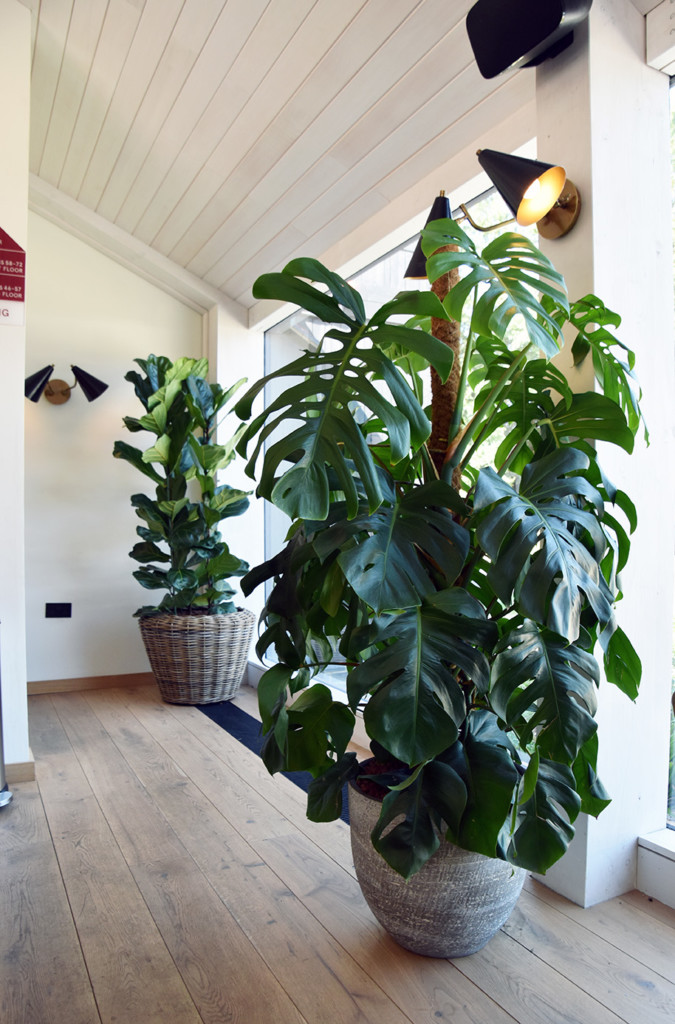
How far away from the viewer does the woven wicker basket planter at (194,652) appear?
12.2 feet

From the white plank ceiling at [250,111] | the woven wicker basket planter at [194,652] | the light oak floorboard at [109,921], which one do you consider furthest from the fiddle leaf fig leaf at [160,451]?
the light oak floorboard at [109,921]

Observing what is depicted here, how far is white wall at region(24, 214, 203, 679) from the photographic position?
4.17 meters

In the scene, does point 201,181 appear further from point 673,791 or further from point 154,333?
point 673,791

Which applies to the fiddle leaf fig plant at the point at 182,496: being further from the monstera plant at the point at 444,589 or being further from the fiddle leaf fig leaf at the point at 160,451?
the monstera plant at the point at 444,589

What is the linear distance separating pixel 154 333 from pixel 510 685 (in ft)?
12.2

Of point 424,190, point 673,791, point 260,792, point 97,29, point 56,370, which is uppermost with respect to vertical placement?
point 97,29

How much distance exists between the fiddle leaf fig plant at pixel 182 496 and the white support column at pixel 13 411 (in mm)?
1066

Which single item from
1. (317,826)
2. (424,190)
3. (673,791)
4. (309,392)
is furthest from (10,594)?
(673,791)

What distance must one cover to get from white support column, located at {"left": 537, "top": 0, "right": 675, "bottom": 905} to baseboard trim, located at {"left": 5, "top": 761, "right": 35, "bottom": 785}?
181 cm

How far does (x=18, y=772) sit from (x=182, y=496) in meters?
1.66

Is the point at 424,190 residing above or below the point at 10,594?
above

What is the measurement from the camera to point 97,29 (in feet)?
9.43

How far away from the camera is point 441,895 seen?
4.85ft

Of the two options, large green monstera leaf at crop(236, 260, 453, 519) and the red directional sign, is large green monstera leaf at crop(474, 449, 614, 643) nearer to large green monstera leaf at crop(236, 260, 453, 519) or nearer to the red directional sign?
large green monstera leaf at crop(236, 260, 453, 519)
